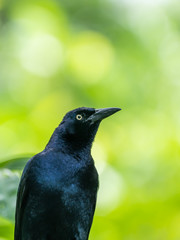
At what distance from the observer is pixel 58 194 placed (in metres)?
3.60

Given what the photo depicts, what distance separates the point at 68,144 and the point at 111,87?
424 centimetres

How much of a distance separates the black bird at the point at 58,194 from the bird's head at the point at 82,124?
59 millimetres

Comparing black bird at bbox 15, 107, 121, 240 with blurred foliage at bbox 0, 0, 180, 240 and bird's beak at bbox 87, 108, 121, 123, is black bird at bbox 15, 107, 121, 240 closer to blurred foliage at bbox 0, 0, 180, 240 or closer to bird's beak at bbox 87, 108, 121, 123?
bird's beak at bbox 87, 108, 121, 123

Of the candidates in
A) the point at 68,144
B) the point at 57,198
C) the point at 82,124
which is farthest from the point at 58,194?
the point at 82,124

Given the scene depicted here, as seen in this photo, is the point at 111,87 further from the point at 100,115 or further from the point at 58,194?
the point at 58,194

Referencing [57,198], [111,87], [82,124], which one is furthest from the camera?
[111,87]

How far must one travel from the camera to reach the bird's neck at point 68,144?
154 inches

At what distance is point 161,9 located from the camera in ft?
30.7

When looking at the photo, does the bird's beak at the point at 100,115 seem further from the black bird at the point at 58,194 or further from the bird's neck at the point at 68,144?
the bird's neck at the point at 68,144

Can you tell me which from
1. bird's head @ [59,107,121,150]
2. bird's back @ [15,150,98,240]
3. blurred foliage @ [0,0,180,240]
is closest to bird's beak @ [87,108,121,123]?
bird's head @ [59,107,121,150]

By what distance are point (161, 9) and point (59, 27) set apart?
219 centimetres

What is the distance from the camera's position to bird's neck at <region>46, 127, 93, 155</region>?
12.8ft

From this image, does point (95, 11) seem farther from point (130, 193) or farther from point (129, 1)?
point (130, 193)

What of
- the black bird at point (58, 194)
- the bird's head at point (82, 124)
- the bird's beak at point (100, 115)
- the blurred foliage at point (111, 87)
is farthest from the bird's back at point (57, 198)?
the blurred foliage at point (111, 87)
